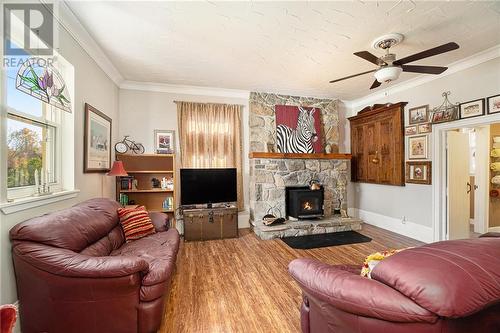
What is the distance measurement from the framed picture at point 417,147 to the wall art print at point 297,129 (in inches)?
65.7

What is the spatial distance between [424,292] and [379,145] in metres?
4.44

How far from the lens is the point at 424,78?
3889 millimetres

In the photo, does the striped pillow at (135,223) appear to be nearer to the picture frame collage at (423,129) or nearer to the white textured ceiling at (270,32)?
the white textured ceiling at (270,32)

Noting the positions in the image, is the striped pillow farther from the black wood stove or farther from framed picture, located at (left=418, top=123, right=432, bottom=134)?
framed picture, located at (left=418, top=123, right=432, bottom=134)

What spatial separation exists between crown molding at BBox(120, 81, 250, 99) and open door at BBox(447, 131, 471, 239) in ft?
12.2

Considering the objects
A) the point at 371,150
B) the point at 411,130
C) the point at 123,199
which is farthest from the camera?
the point at 371,150

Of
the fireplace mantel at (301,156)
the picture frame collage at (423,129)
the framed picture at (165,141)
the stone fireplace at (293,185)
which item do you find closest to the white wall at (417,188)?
the picture frame collage at (423,129)

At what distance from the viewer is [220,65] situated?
344 cm

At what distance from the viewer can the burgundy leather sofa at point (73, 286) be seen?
1550 millimetres

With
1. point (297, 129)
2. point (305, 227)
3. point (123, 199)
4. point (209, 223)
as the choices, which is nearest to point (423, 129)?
point (297, 129)

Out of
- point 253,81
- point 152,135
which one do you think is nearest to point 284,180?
point 253,81

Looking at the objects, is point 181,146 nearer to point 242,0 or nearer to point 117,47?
point 117,47

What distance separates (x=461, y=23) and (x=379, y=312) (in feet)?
10.5

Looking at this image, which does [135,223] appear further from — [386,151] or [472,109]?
[472,109]
